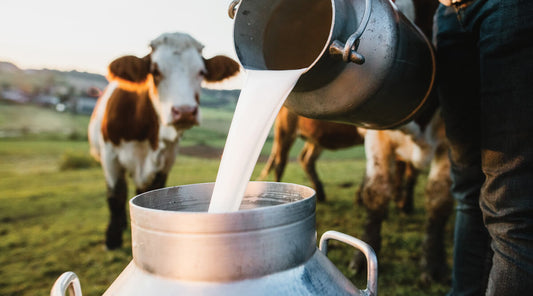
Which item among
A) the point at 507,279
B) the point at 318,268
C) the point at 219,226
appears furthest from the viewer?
the point at 507,279

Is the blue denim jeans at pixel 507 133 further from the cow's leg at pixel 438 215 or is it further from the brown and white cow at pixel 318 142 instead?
the brown and white cow at pixel 318 142

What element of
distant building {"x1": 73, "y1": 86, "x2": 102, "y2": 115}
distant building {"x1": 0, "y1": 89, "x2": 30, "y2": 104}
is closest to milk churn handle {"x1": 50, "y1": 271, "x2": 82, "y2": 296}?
distant building {"x1": 73, "y1": 86, "x2": 102, "y2": 115}

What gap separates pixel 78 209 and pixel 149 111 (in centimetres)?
166

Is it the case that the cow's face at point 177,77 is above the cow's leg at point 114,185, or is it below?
above

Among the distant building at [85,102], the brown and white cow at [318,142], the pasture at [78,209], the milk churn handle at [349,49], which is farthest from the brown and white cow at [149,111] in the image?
the distant building at [85,102]

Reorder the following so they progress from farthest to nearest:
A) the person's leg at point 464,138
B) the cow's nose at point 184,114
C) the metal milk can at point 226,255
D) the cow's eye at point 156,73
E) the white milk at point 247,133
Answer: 1. the cow's eye at point 156,73
2. the cow's nose at point 184,114
3. the person's leg at point 464,138
4. the white milk at point 247,133
5. the metal milk can at point 226,255

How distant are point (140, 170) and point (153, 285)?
6.89 feet

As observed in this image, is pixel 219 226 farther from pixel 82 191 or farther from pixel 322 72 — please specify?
pixel 82 191

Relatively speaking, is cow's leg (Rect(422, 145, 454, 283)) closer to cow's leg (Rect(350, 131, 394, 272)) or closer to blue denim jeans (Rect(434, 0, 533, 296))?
cow's leg (Rect(350, 131, 394, 272))

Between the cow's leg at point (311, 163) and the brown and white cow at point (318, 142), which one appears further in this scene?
the cow's leg at point (311, 163)

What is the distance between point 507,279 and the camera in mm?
709

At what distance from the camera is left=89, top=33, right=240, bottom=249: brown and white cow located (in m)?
2.23

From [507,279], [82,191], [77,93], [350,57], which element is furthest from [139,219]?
[77,93]

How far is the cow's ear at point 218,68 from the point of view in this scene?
2.47 meters
